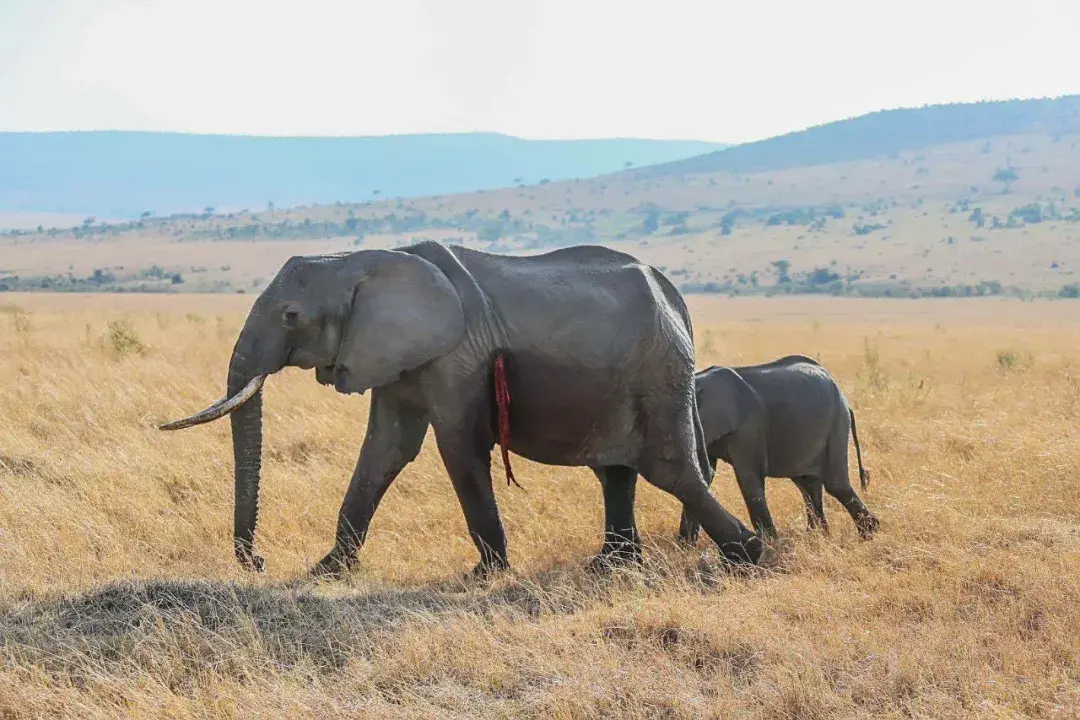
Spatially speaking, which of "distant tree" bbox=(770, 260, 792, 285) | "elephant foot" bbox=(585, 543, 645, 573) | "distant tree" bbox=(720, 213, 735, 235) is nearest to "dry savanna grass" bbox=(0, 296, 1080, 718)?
"elephant foot" bbox=(585, 543, 645, 573)

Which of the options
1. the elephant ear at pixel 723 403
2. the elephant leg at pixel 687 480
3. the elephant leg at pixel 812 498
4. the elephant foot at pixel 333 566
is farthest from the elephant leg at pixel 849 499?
the elephant foot at pixel 333 566

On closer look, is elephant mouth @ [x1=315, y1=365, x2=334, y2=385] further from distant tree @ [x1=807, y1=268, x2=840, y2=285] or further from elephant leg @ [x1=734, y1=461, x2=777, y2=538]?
distant tree @ [x1=807, y1=268, x2=840, y2=285]

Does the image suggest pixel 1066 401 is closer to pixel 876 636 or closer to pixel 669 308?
pixel 669 308

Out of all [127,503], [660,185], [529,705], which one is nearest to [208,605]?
[529,705]

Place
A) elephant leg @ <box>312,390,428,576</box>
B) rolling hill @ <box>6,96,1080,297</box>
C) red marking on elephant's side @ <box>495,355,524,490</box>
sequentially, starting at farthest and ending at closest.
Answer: rolling hill @ <box>6,96,1080,297</box>, elephant leg @ <box>312,390,428,576</box>, red marking on elephant's side @ <box>495,355,524,490</box>

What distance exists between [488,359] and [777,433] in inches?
92.1

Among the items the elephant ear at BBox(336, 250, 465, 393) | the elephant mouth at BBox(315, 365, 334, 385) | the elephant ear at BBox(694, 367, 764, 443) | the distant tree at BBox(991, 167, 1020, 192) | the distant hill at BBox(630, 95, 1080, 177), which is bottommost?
the distant tree at BBox(991, 167, 1020, 192)

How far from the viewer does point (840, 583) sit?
23.4 ft

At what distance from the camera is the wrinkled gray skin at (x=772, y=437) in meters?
8.38

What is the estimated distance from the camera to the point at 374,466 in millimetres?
7836

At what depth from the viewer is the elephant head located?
7.22m

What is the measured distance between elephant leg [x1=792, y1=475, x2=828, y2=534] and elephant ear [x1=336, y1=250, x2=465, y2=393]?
3.09 m

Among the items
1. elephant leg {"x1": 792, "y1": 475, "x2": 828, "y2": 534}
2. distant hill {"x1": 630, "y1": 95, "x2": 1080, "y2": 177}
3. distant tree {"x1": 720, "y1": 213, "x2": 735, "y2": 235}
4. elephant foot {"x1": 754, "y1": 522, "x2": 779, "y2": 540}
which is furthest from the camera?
distant hill {"x1": 630, "y1": 95, "x2": 1080, "y2": 177}

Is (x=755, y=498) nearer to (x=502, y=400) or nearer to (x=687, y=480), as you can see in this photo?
(x=687, y=480)
